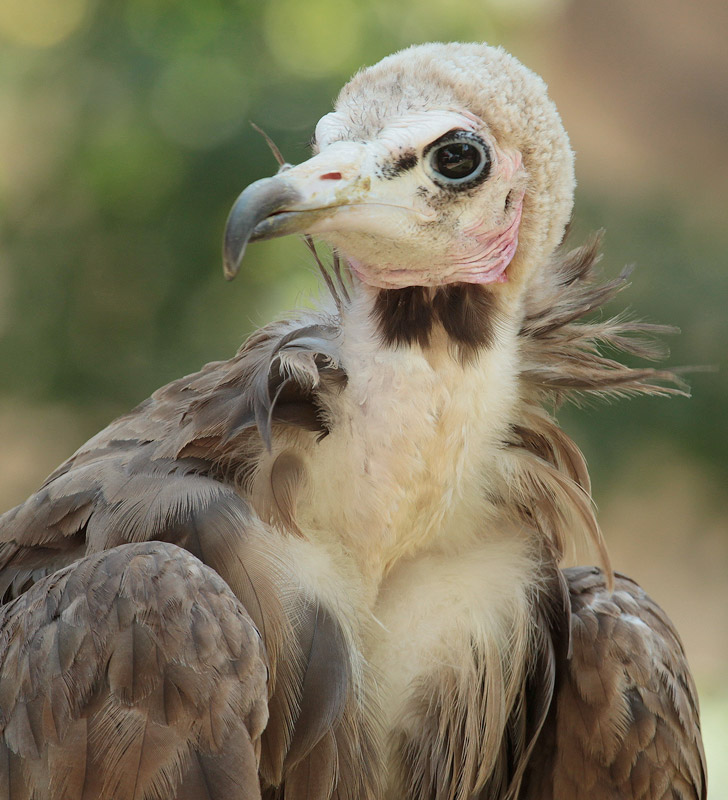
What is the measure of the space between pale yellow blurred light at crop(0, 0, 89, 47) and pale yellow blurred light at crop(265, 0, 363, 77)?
0.80 m

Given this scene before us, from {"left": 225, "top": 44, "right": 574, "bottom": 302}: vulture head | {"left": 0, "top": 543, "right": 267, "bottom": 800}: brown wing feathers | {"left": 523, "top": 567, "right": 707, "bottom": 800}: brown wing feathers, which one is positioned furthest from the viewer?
{"left": 523, "top": 567, "right": 707, "bottom": 800}: brown wing feathers

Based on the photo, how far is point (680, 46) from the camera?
7.32 m

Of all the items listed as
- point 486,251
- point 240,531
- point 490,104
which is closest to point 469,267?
point 486,251

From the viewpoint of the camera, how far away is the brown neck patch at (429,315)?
1781 millimetres

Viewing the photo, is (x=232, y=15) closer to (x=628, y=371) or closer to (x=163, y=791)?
(x=628, y=371)

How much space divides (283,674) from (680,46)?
6659 mm

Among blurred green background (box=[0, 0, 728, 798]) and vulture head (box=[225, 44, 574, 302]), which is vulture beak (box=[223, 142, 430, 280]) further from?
blurred green background (box=[0, 0, 728, 798])

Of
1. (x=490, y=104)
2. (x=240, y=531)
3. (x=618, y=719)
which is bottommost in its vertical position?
(x=618, y=719)

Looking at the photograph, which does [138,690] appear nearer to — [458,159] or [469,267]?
[469,267]

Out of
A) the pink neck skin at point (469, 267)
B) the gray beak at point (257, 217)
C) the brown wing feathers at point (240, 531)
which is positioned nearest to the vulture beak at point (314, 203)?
the gray beak at point (257, 217)

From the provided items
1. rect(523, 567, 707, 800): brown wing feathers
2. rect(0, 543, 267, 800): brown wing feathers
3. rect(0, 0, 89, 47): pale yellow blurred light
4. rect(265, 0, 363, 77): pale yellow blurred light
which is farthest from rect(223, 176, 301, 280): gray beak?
rect(0, 0, 89, 47): pale yellow blurred light

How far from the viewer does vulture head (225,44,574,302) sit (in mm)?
1634

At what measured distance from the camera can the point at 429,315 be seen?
5.87 feet


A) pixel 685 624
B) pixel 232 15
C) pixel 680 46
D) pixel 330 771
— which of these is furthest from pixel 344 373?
pixel 680 46
